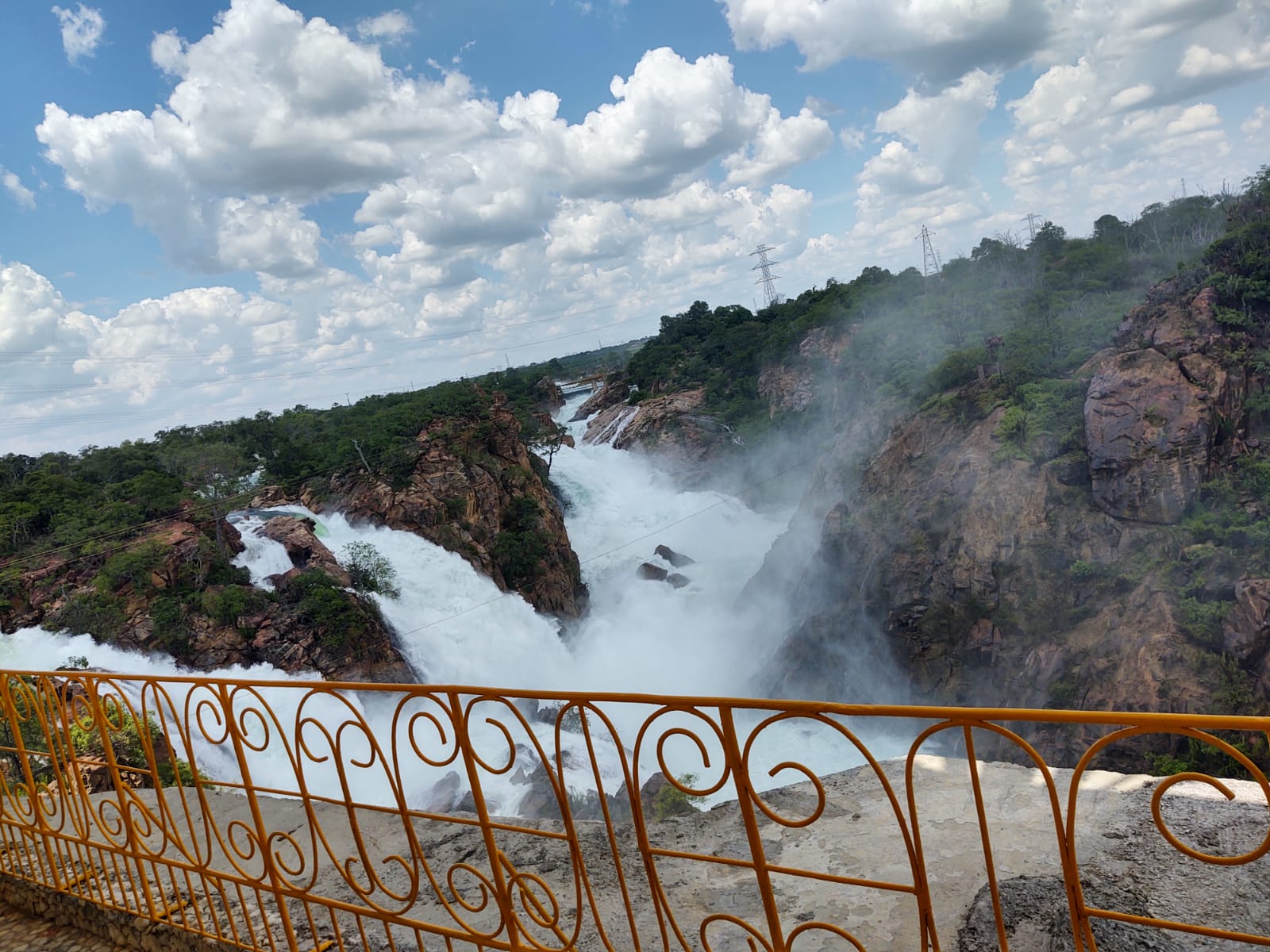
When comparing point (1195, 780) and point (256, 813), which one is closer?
point (1195, 780)

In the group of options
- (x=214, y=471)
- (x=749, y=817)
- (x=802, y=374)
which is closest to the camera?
(x=749, y=817)

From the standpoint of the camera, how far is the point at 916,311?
3173cm

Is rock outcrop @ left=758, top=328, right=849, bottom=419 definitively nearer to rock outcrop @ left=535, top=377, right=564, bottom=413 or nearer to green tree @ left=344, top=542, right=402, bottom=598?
rock outcrop @ left=535, top=377, right=564, bottom=413

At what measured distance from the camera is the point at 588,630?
2902 centimetres

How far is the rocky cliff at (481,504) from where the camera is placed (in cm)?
2512

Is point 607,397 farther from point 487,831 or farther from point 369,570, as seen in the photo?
point 487,831

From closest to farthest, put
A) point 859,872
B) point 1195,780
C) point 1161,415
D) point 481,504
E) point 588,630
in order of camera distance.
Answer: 1. point 1195,780
2. point 859,872
3. point 1161,415
4. point 481,504
5. point 588,630

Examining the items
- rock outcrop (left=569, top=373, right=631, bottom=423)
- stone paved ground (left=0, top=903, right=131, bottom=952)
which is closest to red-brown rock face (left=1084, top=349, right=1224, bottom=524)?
stone paved ground (left=0, top=903, right=131, bottom=952)

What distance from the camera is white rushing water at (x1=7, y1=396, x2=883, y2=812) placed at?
16141 millimetres

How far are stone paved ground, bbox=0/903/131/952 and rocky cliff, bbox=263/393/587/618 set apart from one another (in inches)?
847

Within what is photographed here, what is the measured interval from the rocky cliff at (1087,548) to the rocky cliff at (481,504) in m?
9.78

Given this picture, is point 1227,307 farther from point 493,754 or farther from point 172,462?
point 172,462

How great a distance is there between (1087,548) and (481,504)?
61.4ft

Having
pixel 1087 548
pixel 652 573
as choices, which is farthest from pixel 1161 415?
pixel 652 573
